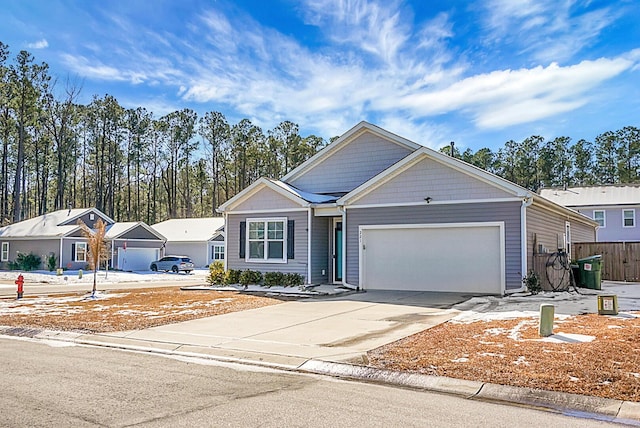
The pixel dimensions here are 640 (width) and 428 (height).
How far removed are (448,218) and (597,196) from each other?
26515 mm

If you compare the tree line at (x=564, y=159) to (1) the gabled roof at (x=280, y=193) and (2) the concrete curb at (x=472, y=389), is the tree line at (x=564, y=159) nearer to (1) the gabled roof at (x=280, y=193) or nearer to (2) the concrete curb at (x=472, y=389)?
(1) the gabled roof at (x=280, y=193)

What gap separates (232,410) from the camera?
527cm

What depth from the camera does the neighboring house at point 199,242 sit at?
4356 centimetres

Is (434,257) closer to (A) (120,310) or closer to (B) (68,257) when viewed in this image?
(A) (120,310)

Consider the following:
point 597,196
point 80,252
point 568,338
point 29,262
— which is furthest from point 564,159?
point 568,338

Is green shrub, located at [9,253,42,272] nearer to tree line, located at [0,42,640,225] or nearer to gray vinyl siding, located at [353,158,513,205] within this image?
tree line, located at [0,42,640,225]

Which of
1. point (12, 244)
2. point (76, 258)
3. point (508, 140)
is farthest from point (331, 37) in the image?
point (508, 140)

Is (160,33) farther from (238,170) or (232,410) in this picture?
(238,170)

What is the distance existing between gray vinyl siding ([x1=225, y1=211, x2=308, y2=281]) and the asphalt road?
11.4m

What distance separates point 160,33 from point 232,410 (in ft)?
46.5

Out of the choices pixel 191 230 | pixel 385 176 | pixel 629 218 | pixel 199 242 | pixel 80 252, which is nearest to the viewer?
pixel 385 176

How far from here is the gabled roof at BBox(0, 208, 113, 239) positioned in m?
37.1

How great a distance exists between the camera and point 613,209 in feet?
117

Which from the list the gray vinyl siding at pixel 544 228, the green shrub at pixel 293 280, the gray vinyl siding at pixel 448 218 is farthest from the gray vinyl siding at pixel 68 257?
the gray vinyl siding at pixel 544 228
